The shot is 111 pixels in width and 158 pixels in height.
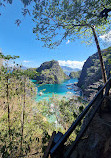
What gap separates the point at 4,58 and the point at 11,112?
2.95 metres

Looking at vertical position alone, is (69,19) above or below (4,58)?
above

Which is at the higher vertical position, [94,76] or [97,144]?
[94,76]

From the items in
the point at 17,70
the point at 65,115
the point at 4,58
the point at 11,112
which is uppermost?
the point at 4,58

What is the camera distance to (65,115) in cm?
1027

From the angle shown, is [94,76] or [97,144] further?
[94,76]

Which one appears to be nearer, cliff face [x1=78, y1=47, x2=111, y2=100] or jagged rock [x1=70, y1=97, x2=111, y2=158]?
jagged rock [x1=70, y1=97, x2=111, y2=158]

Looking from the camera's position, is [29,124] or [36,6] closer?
[36,6]

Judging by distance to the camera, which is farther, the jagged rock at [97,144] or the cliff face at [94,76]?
the cliff face at [94,76]

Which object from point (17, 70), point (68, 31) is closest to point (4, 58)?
point (17, 70)

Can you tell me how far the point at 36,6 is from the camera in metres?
4.39

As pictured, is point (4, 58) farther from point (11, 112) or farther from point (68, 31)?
point (68, 31)

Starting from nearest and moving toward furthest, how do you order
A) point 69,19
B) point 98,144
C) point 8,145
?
point 98,144, point 8,145, point 69,19

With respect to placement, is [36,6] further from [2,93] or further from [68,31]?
[2,93]

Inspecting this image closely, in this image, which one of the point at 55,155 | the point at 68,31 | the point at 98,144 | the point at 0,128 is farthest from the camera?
the point at 68,31
